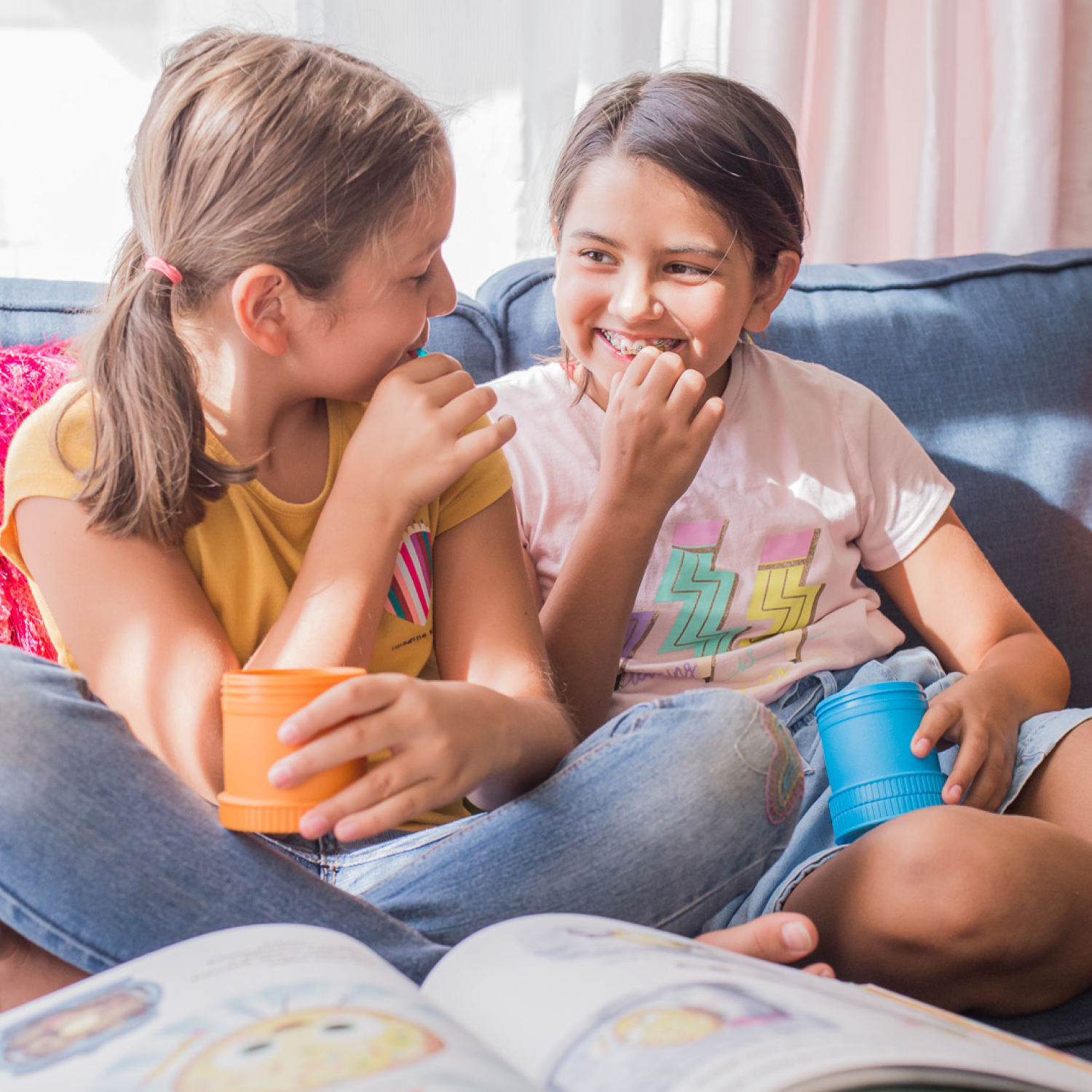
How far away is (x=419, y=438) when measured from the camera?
85 cm

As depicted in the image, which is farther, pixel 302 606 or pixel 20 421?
pixel 20 421

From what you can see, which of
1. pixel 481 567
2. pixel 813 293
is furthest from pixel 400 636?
pixel 813 293

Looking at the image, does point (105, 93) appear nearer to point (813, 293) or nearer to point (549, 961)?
point (813, 293)

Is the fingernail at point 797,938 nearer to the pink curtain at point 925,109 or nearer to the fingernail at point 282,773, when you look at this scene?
the fingernail at point 282,773

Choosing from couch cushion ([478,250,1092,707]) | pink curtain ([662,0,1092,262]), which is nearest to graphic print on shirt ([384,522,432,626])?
couch cushion ([478,250,1092,707])

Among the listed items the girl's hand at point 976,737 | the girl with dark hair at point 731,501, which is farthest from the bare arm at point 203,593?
the girl's hand at point 976,737

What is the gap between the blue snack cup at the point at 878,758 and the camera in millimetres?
861

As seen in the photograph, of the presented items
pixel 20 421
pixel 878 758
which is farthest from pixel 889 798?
pixel 20 421

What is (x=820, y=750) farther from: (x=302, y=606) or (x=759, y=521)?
(x=302, y=606)

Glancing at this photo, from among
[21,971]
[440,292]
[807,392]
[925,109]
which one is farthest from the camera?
[925,109]

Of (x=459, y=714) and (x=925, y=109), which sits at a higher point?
(x=925, y=109)

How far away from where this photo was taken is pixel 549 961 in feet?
1.74

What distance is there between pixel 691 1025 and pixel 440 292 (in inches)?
25.3

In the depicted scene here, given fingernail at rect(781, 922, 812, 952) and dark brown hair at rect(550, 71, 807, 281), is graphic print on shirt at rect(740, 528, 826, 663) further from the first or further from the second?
fingernail at rect(781, 922, 812, 952)
